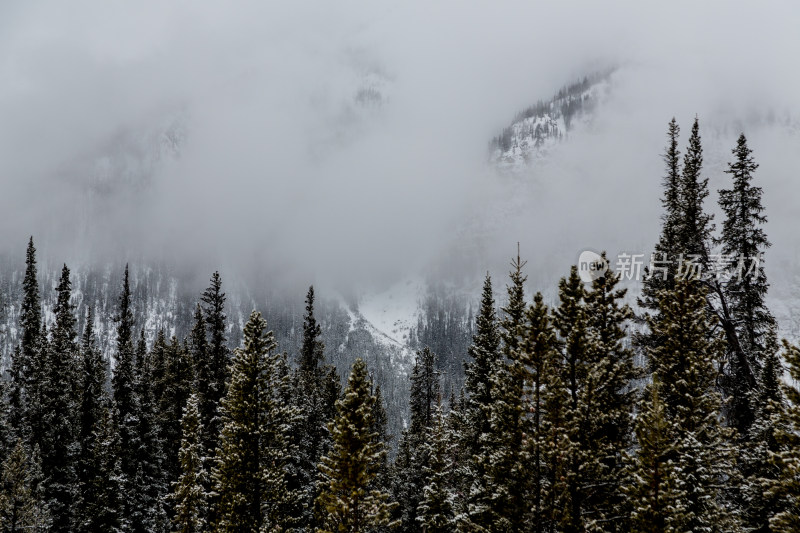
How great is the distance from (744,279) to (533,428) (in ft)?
46.2

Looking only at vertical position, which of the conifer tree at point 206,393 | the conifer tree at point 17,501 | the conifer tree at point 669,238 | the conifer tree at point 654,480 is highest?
the conifer tree at point 669,238

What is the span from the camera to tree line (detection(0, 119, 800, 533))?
1802cm

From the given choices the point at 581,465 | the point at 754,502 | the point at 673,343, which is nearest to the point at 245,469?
the point at 581,465

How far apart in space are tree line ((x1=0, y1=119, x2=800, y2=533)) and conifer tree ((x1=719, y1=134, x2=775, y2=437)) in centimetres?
11

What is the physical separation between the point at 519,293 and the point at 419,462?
19682mm

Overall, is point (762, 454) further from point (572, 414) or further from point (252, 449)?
point (252, 449)

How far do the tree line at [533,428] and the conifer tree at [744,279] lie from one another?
0.36 ft

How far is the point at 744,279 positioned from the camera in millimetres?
24969

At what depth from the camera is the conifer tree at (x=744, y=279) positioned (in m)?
24.9

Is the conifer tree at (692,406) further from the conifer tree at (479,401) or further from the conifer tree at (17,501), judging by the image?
the conifer tree at (17,501)

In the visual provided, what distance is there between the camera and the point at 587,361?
19.8m

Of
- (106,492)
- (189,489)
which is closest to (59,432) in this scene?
(106,492)

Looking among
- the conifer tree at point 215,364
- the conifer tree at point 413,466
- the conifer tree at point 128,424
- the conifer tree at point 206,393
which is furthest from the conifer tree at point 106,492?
the conifer tree at point 413,466

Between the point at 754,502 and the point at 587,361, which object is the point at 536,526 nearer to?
the point at 587,361
